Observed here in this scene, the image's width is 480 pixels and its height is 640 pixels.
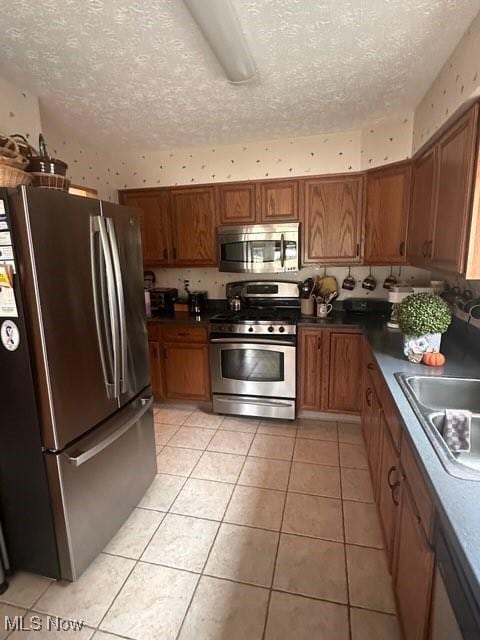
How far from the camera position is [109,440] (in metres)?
1.63

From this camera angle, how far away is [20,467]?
146 cm

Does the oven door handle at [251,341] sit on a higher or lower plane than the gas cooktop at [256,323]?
lower

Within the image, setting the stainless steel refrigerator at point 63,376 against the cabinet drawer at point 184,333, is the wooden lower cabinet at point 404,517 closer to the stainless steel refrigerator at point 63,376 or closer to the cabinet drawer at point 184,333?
the stainless steel refrigerator at point 63,376

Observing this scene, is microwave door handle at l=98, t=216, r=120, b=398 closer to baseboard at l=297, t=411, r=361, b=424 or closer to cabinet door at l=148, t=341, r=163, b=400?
cabinet door at l=148, t=341, r=163, b=400

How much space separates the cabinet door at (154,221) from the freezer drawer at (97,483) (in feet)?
5.55

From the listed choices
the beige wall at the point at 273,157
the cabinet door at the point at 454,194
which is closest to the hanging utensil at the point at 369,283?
the beige wall at the point at 273,157

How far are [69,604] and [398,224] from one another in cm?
305

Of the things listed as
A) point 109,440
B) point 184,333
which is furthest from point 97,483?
point 184,333

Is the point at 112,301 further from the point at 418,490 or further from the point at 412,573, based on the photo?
the point at 412,573

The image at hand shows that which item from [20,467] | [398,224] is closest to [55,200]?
[20,467]

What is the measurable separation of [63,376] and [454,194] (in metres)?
1.99

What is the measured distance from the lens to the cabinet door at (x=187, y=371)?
10.2 feet

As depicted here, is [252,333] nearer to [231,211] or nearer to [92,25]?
[231,211]

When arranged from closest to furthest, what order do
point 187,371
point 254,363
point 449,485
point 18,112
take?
point 449,485 → point 18,112 → point 254,363 → point 187,371
